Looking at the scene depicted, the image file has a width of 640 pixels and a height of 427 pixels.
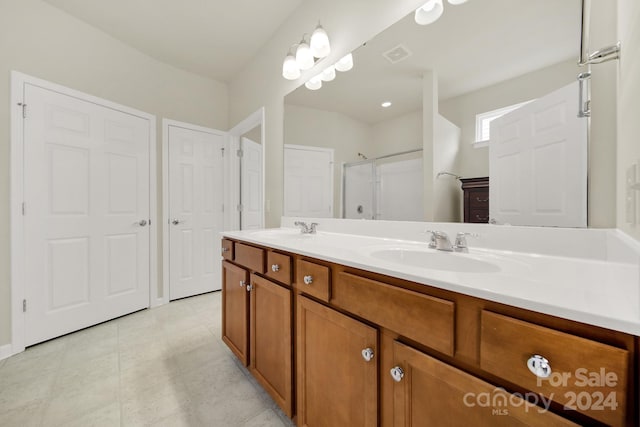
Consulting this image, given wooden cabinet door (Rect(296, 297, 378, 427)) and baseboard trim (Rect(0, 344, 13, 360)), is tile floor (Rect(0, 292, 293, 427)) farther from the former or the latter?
wooden cabinet door (Rect(296, 297, 378, 427))

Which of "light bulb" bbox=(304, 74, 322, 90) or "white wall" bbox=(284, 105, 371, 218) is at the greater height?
"light bulb" bbox=(304, 74, 322, 90)

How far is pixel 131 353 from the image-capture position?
1.72 metres

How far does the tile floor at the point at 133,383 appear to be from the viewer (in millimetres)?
1179

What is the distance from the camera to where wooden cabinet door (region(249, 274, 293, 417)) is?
1045mm

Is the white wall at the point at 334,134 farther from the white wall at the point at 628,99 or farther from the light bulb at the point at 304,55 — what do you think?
the white wall at the point at 628,99

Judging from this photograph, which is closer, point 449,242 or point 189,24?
point 449,242

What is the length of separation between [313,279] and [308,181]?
1.12 m

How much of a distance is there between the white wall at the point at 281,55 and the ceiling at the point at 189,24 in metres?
0.14

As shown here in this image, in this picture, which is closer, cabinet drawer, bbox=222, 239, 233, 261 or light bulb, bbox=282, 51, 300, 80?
cabinet drawer, bbox=222, 239, 233, 261

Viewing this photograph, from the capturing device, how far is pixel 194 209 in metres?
2.85

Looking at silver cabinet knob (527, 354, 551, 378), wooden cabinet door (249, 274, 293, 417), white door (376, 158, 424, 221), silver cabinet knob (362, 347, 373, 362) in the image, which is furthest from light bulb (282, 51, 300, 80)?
silver cabinet knob (527, 354, 551, 378)

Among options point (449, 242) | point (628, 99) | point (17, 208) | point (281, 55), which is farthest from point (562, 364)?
point (17, 208)

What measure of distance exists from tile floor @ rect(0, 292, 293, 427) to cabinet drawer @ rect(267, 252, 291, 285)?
691 millimetres

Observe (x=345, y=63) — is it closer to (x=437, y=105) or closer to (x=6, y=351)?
(x=437, y=105)
